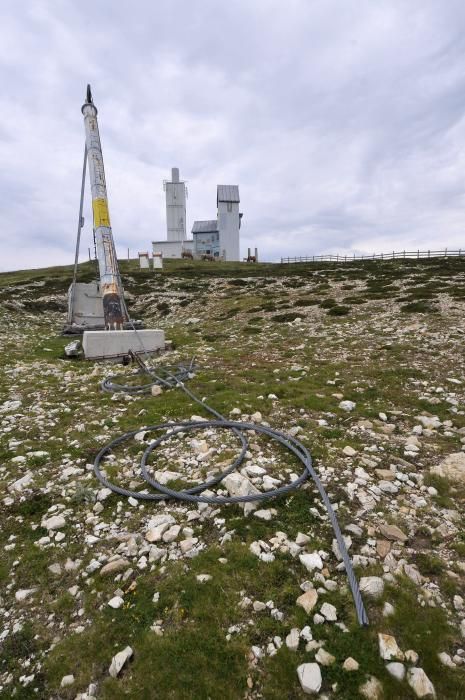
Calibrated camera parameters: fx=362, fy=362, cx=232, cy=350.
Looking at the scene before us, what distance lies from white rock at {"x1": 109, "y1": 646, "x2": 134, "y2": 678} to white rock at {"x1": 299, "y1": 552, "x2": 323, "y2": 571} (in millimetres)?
2266

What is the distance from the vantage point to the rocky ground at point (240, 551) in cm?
363

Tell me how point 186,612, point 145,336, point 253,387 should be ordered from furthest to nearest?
1. point 145,336
2. point 253,387
3. point 186,612

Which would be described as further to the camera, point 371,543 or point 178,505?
point 178,505

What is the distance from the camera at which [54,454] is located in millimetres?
7820

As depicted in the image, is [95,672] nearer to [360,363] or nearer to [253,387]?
[253,387]

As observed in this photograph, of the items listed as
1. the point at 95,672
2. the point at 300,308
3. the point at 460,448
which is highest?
the point at 300,308

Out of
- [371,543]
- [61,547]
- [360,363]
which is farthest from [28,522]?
[360,363]

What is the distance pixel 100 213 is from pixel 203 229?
7263 cm

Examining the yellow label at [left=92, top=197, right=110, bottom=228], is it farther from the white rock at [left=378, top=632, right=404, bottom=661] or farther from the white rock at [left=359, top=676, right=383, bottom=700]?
the white rock at [left=359, top=676, right=383, bottom=700]

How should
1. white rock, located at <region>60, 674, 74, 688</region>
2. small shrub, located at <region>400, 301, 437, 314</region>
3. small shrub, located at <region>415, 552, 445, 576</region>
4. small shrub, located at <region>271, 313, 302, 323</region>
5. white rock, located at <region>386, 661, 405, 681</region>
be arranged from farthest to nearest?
small shrub, located at <region>271, 313, 302, 323</region> → small shrub, located at <region>400, 301, 437, 314</region> → small shrub, located at <region>415, 552, 445, 576</region> → white rock, located at <region>60, 674, 74, 688</region> → white rock, located at <region>386, 661, 405, 681</region>

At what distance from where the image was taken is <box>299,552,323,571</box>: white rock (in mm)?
4727

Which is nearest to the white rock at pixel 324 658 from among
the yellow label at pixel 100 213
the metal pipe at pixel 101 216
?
the metal pipe at pixel 101 216

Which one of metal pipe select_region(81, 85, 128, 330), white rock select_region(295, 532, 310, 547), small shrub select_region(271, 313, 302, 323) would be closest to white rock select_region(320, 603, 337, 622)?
white rock select_region(295, 532, 310, 547)

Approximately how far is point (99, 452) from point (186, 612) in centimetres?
431
